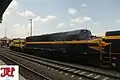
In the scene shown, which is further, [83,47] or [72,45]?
[72,45]

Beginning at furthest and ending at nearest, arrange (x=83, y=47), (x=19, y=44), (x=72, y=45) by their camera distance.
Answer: (x=19, y=44), (x=72, y=45), (x=83, y=47)

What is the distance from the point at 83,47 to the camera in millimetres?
20625

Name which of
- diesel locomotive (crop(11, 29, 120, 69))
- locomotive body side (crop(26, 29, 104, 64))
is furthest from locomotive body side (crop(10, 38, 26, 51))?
locomotive body side (crop(26, 29, 104, 64))

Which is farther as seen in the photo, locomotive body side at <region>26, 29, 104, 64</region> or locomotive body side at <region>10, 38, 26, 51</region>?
locomotive body side at <region>10, 38, 26, 51</region>

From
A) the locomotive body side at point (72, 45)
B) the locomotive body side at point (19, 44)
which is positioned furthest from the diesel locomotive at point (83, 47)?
the locomotive body side at point (19, 44)

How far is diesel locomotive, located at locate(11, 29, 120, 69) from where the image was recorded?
16391 millimetres

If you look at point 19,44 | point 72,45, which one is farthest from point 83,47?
point 19,44

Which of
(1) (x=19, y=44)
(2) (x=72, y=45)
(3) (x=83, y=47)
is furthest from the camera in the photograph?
(1) (x=19, y=44)

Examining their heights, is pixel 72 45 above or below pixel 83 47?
above

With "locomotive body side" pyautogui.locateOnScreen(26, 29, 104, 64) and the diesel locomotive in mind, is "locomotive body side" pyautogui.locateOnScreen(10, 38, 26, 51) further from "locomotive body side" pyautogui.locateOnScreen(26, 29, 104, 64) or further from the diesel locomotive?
"locomotive body side" pyautogui.locateOnScreen(26, 29, 104, 64)

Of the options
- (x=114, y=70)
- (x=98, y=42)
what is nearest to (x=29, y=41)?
(x=98, y=42)

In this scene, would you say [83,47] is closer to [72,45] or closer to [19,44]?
[72,45]

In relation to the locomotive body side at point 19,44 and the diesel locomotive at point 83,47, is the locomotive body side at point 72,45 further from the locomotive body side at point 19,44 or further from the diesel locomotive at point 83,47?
the locomotive body side at point 19,44

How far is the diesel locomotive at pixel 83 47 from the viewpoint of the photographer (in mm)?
16391
